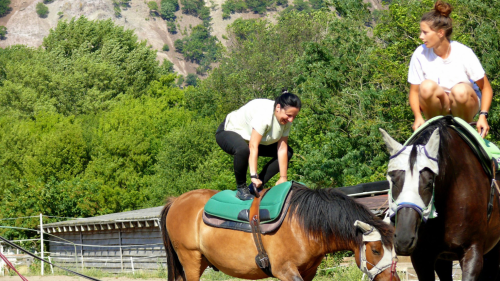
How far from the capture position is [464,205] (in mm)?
3930

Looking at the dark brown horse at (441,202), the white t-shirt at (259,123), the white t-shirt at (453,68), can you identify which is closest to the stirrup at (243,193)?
the white t-shirt at (259,123)

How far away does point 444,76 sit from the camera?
14.8 ft

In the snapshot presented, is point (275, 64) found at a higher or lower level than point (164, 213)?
lower

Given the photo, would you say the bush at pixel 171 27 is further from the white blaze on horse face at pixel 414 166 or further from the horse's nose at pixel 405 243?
the horse's nose at pixel 405 243

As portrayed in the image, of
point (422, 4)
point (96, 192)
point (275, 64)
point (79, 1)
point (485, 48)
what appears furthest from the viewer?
point (79, 1)

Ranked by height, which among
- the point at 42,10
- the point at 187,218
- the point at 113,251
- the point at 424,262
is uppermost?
the point at 424,262

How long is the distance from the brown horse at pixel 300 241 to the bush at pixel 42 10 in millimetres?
156826

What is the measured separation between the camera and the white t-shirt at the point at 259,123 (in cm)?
560

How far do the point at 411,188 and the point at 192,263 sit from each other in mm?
3265

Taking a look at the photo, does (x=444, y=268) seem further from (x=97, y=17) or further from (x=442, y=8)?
(x=97, y=17)

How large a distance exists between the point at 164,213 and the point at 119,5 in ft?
551

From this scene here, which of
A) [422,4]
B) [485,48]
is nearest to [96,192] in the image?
[422,4]

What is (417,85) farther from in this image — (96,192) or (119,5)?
(119,5)

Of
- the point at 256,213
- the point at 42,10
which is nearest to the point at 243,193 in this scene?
the point at 256,213
